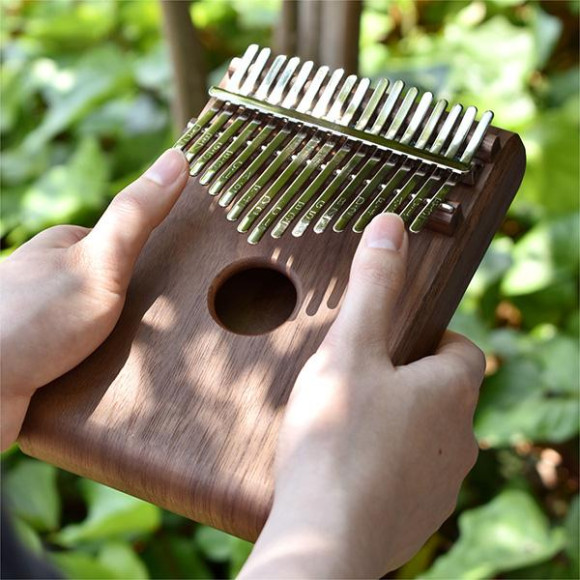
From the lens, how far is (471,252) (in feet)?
3.21

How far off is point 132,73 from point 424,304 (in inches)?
56.1

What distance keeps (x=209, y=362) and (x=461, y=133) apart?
1.21 feet

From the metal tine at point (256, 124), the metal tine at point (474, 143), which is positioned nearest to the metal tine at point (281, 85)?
the metal tine at point (256, 124)

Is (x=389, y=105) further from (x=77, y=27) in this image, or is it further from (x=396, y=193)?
(x=77, y=27)

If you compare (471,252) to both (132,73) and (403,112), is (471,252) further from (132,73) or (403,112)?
(132,73)

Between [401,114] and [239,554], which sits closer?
[401,114]

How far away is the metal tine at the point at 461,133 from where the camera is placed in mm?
977

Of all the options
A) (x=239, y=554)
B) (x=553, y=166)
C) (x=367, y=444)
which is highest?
(x=367, y=444)

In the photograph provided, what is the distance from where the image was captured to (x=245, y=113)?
107cm

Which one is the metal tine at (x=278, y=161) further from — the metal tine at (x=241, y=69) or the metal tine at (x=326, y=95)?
the metal tine at (x=241, y=69)

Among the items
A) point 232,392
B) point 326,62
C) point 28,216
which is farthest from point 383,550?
point 28,216

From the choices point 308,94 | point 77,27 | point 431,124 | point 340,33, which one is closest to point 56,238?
point 308,94

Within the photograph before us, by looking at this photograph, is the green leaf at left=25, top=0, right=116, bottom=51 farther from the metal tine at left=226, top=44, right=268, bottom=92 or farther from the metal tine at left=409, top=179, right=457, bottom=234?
the metal tine at left=409, top=179, right=457, bottom=234

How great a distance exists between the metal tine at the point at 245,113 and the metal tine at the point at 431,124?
0.58 ft
